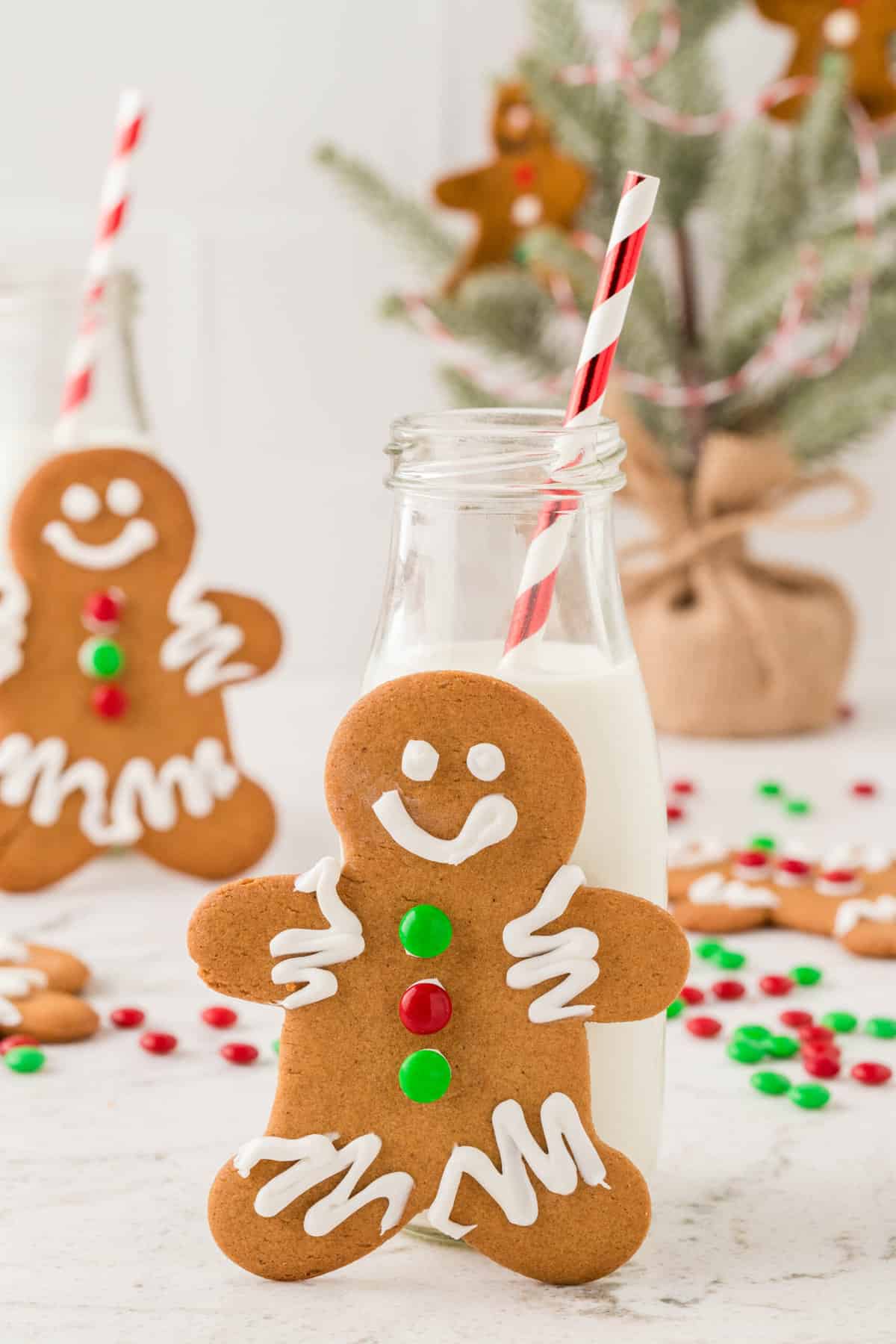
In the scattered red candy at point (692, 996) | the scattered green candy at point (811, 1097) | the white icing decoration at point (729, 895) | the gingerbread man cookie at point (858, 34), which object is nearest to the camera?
the scattered green candy at point (811, 1097)

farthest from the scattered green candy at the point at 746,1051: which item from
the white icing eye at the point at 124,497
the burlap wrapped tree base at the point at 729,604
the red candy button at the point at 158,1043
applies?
the burlap wrapped tree base at the point at 729,604

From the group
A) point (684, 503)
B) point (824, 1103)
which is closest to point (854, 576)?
point (684, 503)

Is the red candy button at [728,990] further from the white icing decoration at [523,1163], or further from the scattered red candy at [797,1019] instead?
the white icing decoration at [523,1163]

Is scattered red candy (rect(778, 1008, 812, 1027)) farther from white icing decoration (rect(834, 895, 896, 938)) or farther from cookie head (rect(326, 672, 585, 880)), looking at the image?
cookie head (rect(326, 672, 585, 880))

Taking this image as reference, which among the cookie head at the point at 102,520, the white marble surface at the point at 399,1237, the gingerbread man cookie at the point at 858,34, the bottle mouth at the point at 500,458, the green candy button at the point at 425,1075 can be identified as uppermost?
the gingerbread man cookie at the point at 858,34

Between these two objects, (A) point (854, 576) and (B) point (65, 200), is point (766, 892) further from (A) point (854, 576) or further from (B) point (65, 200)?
(B) point (65, 200)

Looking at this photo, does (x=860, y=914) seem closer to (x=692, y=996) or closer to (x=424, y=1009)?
(x=692, y=996)
